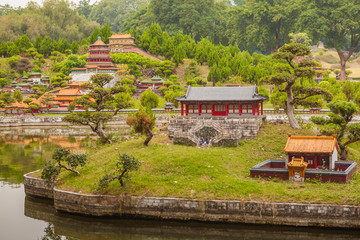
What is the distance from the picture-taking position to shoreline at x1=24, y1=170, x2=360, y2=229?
89.0ft

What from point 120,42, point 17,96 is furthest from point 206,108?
point 120,42

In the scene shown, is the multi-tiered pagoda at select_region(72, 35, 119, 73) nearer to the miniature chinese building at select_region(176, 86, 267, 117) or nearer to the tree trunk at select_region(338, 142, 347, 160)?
the miniature chinese building at select_region(176, 86, 267, 117)

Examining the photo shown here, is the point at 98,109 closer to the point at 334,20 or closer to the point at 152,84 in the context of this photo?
the point at 152,84

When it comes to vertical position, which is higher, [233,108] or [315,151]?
[233,108]

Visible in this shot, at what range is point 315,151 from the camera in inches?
1303

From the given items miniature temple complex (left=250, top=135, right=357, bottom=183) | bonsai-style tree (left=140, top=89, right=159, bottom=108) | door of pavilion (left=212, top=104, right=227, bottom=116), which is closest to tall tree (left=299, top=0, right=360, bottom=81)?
bonsai-style tree (left=140, top=89, right=159, bottom=108)

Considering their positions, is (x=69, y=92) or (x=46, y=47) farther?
(x=46, y=47)

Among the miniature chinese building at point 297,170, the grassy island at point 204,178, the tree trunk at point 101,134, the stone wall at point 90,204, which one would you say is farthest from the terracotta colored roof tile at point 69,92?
the miniature chinese building at point 297,170

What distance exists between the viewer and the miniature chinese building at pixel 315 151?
33062 millimetres

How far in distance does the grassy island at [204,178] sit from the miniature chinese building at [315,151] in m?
2.41

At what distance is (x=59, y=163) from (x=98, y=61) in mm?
77385

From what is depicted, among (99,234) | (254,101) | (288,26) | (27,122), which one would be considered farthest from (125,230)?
(288,26)

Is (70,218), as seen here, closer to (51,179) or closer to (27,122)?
(51,179)

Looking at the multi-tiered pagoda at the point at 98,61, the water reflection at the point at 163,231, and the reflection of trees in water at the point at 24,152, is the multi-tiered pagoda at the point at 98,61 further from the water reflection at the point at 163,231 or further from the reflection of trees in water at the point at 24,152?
the water reflection at the point at 163,231
